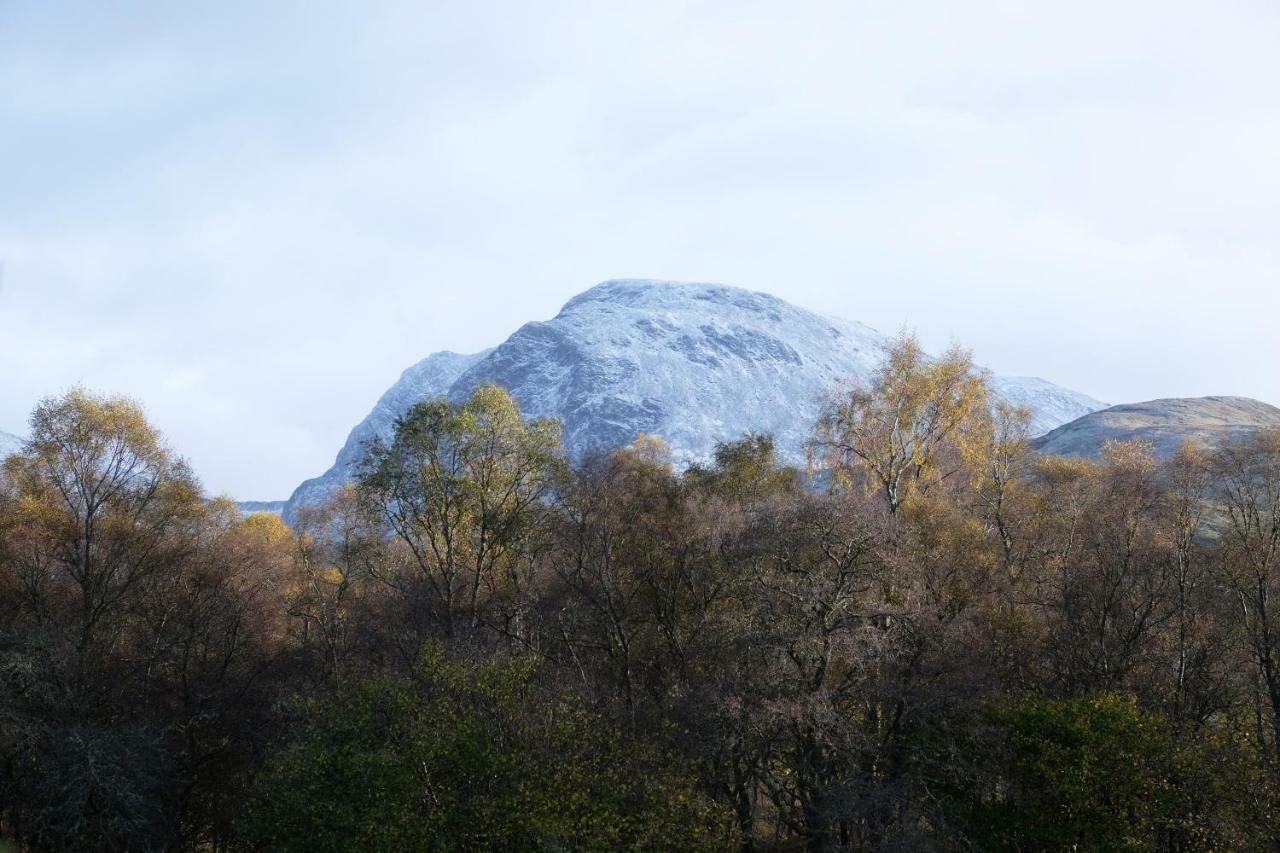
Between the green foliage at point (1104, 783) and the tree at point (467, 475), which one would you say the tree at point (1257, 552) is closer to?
the green foliage at point (1104, 783)

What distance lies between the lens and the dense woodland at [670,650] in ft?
113

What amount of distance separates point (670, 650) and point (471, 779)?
12.5 meters

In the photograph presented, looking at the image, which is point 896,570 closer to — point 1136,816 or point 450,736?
point 1136,816

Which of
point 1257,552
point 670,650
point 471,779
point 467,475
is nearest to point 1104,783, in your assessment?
point 1257,552

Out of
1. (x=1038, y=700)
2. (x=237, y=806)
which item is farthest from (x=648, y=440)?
(x=1038, y=700)

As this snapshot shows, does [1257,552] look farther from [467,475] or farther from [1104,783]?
[467,475]

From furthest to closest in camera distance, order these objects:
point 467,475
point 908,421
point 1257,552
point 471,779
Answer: point 908,421 < point 467,475 < point 1257,552 < point 471,779

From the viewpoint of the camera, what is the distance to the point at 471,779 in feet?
116

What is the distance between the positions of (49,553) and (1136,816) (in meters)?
55.4

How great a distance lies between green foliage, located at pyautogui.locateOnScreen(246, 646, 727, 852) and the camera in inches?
1314

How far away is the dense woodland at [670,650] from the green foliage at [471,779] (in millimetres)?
161

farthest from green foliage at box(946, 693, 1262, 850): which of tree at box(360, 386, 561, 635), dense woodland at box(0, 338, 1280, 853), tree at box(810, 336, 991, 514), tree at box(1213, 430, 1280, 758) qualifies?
tree at box(360, 386, 561, 635)

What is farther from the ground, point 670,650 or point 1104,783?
point 670,650

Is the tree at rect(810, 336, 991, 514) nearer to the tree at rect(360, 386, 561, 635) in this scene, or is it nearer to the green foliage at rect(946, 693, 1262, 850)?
the tree at rect(360, 386, 561, 635)
